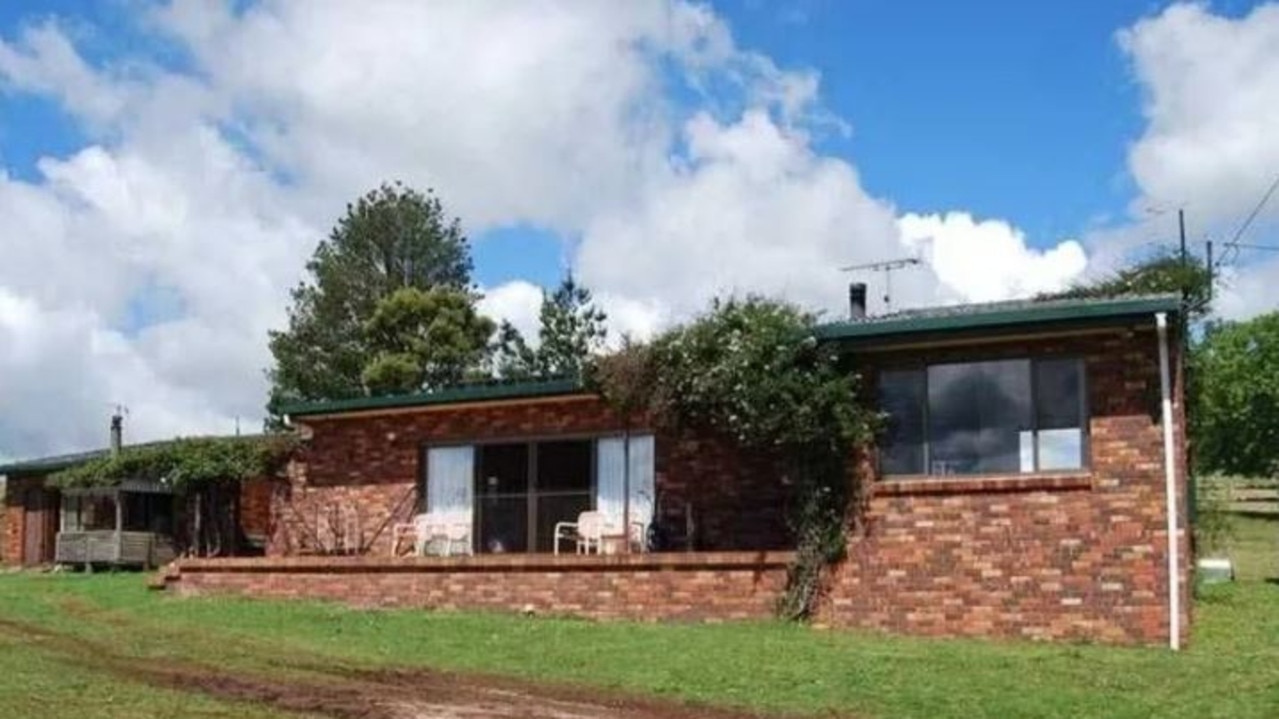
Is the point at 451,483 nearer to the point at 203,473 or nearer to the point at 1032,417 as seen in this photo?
the point at 203,473

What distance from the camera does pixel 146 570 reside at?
2980 cm

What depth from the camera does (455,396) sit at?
70.8 feet

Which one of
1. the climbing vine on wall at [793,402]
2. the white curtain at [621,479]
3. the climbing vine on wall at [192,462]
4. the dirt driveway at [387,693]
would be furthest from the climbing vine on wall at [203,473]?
the dirt driveway at [387,693]

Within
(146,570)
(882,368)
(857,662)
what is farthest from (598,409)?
(146,570)

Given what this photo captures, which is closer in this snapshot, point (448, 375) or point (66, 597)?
point (66, 597)

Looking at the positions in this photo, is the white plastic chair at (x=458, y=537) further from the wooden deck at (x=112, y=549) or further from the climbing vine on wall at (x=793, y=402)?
the wooden deck at (x=112, y=549)

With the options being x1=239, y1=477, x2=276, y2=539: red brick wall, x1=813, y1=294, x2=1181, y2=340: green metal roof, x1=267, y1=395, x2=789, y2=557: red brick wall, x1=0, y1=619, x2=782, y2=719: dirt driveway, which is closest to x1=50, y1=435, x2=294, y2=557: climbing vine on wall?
x1=239, y1=477, x2=276, y2=539: red brick wall

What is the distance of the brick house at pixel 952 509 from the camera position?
15.5 metres

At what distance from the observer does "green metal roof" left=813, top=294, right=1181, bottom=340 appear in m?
15.3

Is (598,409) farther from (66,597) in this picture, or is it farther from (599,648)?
(66,597)

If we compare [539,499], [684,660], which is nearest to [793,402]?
[684,660]

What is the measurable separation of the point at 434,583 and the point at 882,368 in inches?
257

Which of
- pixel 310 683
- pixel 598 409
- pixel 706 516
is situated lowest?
pixel 310 683

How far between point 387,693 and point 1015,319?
781 centimetres
